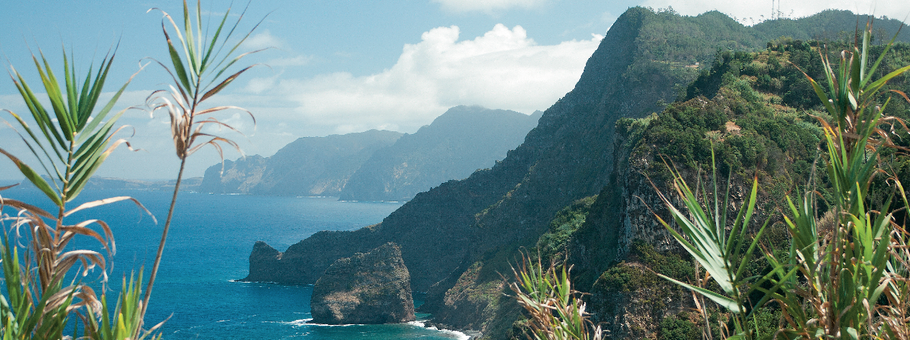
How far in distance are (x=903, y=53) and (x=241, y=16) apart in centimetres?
6858

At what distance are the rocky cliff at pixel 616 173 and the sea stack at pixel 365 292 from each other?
634 centimetres

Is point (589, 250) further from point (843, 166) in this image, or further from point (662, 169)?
point (843, 166)

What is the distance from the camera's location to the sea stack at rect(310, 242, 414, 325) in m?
73.6

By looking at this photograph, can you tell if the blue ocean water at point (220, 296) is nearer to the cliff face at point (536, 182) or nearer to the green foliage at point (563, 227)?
the cliff face at point (536, 182)

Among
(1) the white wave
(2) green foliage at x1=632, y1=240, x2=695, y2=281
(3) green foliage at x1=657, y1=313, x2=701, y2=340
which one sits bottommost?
(1) the white wave

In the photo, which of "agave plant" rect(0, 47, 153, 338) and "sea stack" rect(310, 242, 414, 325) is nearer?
"agave plant" rect(0, 47, 153, 338)

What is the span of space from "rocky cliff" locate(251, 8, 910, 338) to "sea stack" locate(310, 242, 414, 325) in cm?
634

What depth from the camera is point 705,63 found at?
83.1m

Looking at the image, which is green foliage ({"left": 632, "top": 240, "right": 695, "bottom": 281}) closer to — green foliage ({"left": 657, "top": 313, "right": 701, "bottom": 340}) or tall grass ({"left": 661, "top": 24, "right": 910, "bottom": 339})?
green foliage ({"left": 657, "top": 313, "right": 701, "bottom": 340})

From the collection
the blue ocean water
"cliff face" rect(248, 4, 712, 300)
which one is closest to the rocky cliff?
"cliff face" rect(248, 4, 712, 300)

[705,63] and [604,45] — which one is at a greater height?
[604,45]

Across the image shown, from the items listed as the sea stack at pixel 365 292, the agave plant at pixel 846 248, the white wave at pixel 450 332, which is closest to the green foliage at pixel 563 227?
the white wave at pixel 450 332

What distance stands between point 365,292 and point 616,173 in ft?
139

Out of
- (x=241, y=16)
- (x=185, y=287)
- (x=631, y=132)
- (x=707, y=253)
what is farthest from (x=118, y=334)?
(x=185, y=287)
